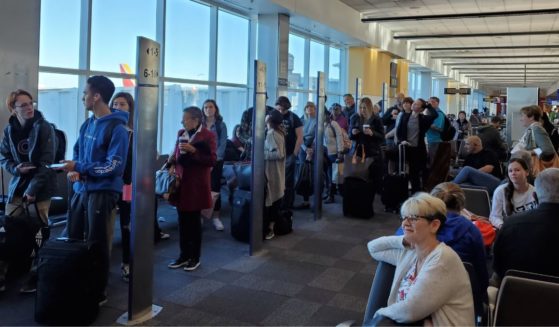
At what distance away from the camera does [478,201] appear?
12.7 ft

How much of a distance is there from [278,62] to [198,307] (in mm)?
6871

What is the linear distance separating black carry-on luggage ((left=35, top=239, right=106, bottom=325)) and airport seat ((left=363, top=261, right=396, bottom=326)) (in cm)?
168

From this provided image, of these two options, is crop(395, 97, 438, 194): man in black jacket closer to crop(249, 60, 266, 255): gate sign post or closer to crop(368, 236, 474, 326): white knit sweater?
crop(249, 60, 266, 255): gate sign post

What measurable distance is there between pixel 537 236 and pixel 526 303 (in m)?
0.49

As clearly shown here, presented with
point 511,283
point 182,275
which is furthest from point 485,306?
point 182,275

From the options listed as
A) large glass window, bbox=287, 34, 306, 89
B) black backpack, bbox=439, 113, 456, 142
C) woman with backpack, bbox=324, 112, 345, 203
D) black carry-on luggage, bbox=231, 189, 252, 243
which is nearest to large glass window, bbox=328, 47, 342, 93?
large glass window, bbox=287, 34, 306, 89

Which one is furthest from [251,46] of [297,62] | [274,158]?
[274,158]

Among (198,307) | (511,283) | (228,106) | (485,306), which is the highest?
(228,106)

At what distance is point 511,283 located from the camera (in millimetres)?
1916

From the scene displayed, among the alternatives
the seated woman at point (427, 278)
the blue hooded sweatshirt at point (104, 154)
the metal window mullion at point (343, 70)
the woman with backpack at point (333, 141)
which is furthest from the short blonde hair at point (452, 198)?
the metal window mullion at point (343, 70)

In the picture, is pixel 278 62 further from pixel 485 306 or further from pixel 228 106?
pixel 485 306

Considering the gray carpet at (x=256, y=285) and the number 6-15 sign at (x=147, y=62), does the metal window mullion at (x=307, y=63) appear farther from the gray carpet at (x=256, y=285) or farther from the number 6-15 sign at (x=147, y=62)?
the number 6-15 sign at (x=147, y=62)

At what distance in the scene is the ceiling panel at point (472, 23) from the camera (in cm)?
1074

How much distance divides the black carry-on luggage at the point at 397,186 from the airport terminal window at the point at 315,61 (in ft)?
20.2
